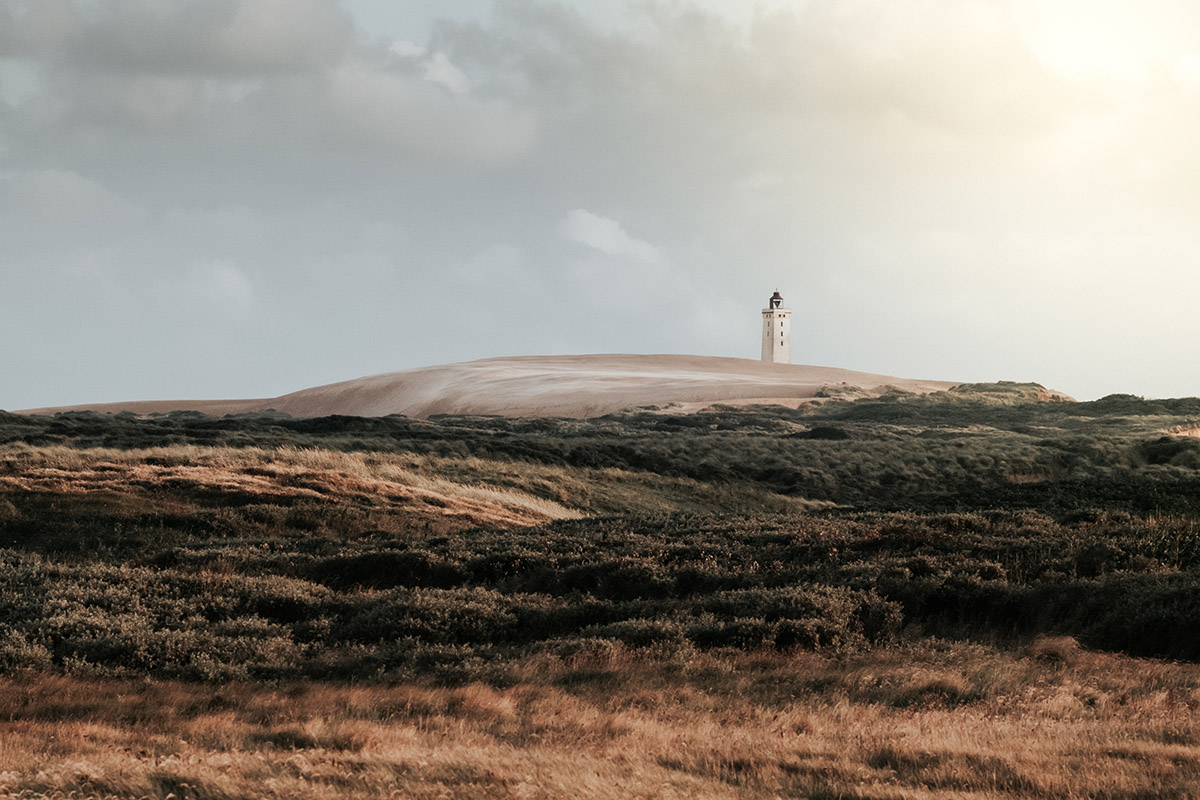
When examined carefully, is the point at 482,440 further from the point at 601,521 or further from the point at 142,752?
the point at 142,752

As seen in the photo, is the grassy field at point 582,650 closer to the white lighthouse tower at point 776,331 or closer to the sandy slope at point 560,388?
the sandy slope at point 560,388

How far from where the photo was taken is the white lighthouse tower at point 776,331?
133 metres

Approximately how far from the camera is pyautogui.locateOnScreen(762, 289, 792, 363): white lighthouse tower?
133000mm

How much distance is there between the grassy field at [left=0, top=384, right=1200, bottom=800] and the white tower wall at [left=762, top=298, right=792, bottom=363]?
10798 centimetres

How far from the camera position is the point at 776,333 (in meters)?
134

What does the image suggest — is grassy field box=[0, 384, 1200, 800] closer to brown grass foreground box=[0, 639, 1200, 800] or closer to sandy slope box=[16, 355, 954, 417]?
brown grass foreground box=[0, 639, 1200, 800]

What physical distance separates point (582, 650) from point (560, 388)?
8903 cm

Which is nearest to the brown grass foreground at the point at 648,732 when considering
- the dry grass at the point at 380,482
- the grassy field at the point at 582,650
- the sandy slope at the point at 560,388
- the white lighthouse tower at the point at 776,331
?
the grassy field at the point at 582,650

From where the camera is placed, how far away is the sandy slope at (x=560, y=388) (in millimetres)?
91456

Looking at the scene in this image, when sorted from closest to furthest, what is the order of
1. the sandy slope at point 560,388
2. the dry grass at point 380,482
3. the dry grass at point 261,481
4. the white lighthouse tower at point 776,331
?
the dry grass at point 261,481
the dry grass at point 380,482
the sandy slope at point 560,388
the white lighthouse tower at point 776,331

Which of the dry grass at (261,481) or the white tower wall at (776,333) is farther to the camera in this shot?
the white tower wall at (776,333)

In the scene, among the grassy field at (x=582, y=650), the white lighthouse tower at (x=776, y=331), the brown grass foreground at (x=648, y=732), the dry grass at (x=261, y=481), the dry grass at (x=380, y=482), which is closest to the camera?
the brown grass foreground at (x=648, y=732)

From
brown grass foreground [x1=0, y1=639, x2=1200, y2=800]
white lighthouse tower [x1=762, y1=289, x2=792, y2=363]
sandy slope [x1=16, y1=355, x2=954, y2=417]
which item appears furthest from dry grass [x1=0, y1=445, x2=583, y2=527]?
white lighthouse tower [x1=762, y1=289, x2=792, y2=363]

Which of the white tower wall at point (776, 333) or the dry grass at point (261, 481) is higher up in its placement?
the white tower wall at point (776, 333)
